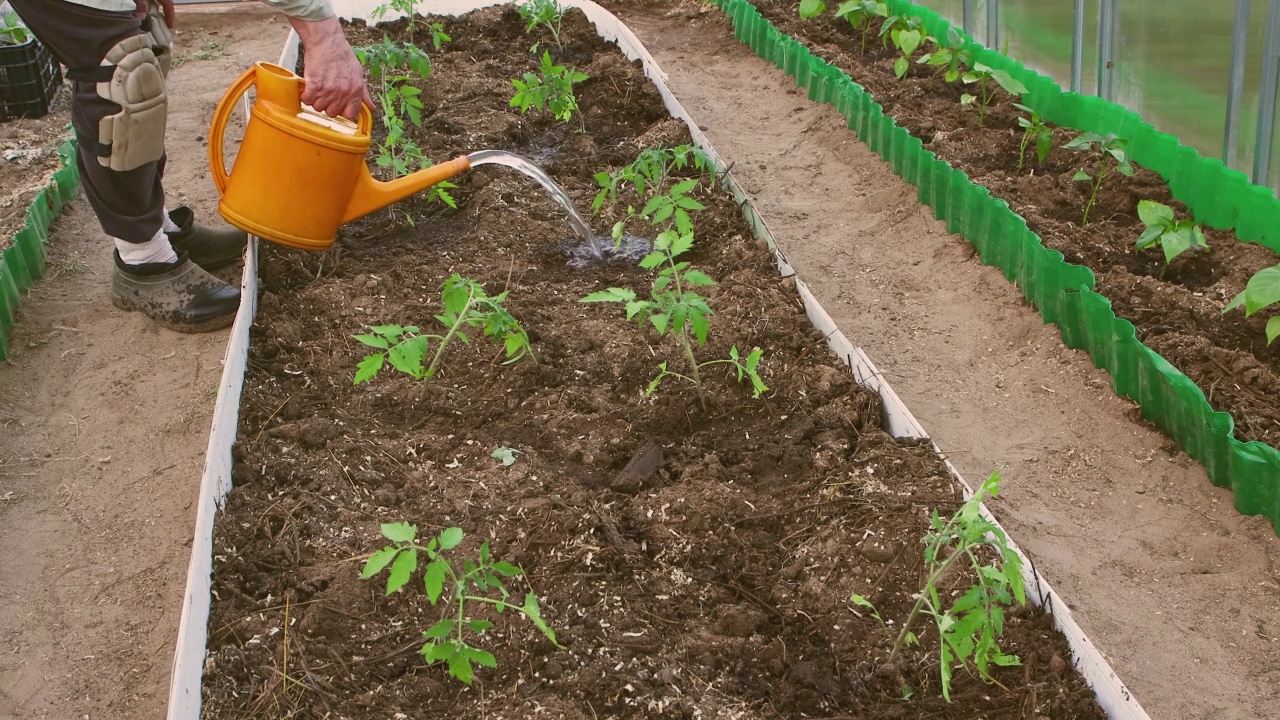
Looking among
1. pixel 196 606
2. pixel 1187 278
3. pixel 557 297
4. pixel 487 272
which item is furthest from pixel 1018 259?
pixel 196 606

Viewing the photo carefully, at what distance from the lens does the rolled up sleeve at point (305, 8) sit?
3174 millimetres

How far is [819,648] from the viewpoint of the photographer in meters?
2.54

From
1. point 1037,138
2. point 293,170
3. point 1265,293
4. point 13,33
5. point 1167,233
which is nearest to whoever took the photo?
point 1265,293

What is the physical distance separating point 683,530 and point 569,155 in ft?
8.97

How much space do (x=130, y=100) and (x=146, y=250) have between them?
1.96 ft

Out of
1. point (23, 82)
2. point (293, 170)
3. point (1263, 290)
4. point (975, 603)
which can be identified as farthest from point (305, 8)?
point (23, 82)

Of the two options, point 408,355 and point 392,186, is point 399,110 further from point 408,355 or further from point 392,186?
point 408,355

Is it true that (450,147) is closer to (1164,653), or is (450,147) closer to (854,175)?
(854,175)

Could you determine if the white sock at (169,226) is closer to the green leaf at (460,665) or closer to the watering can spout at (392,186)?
the watering can spout at (392,186)

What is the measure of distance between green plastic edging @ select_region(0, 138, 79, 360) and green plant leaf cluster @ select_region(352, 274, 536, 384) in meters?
1.66

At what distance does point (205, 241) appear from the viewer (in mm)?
4395

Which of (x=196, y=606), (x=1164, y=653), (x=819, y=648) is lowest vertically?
(x=1164, y=653)

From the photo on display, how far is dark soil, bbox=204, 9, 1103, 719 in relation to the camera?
94.5 inches

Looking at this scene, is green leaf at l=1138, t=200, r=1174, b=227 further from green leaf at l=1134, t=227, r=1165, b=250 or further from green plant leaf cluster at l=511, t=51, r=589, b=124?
green plant leaf cluster at l=511, t=51, r=589, b=124
